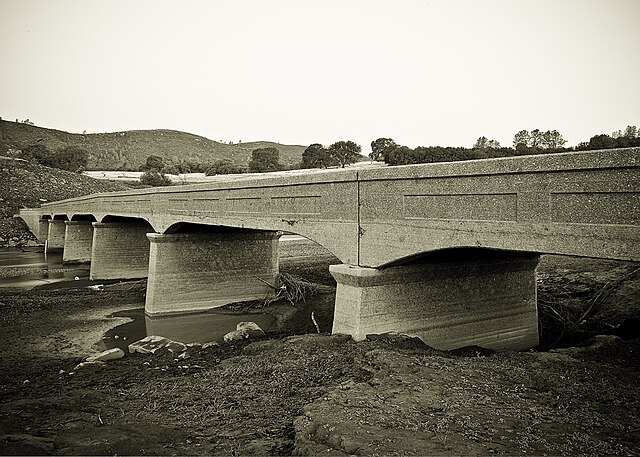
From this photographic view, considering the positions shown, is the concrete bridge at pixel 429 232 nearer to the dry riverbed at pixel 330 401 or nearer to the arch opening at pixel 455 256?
the arch opening at pixel 455 256

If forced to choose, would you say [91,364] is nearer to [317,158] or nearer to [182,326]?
[182,326]

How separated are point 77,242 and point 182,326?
21.2 metres

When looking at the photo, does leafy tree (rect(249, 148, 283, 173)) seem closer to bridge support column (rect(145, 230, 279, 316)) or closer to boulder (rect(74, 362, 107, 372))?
bridge support column (rect(145, 230, 279, 316))

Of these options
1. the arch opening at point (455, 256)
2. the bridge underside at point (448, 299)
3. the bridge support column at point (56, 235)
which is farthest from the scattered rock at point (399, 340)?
the bridge support column at point (56, 235)

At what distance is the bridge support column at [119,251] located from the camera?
29484 millimetres

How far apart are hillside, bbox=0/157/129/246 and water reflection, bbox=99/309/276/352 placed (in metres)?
32.7

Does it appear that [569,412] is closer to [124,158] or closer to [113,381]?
[113,381]

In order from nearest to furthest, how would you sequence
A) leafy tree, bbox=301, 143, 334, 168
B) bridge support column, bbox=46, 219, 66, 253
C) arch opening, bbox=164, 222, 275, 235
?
arch opening, bbox=164, 222, 275, 235, bridge support column, bbox=46, 219, 66, 253, leafy tree, bbox=301, 143, 334, 168

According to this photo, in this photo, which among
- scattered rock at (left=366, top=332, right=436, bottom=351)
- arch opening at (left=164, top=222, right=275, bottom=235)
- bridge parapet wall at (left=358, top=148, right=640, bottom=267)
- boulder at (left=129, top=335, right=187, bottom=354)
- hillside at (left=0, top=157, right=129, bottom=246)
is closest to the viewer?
bridge parapet wall at (left=358, top=148, right=640, bottom=267)

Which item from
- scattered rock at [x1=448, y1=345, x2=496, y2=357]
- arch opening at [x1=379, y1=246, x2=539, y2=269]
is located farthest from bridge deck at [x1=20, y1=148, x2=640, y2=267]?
scattered rock at [x1=448, y1=345, x2=496, y2=357]

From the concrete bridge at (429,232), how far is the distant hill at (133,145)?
92.8 metres

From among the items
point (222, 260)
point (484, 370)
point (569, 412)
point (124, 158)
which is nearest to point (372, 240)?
point (484, 370)

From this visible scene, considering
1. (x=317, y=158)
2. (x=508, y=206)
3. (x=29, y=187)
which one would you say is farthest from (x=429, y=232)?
(x=29, y=187)

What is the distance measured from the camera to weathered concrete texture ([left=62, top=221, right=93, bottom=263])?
36531mm
